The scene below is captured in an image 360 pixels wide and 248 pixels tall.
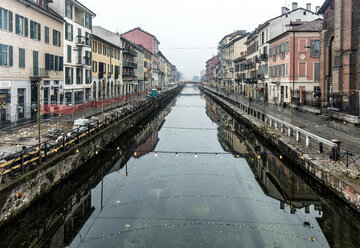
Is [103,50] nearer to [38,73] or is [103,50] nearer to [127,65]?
[127,65]

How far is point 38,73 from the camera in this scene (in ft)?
92.6

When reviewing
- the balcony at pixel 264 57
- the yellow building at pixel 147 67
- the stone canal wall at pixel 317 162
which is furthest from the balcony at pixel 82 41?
the yellow building at pixel 147 67

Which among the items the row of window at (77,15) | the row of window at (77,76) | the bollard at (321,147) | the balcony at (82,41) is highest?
the row of window at (77,15)

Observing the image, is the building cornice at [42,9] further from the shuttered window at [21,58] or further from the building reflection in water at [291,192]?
the building reflection in water at [291,192]

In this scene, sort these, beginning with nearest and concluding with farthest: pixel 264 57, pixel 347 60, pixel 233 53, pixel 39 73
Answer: pixel 39 73, pixel 347 60, pixel 264 57, pixel 233 53

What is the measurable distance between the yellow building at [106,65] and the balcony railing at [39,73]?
47.6ft

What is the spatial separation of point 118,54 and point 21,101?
1460 inches

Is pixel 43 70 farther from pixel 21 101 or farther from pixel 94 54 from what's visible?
pixel 94 54

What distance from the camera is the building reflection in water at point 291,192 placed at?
1120 cm

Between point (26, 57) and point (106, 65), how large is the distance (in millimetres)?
26212

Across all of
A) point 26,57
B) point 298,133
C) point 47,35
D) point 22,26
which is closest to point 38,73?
point 26,57

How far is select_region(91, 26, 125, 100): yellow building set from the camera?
46781 mm

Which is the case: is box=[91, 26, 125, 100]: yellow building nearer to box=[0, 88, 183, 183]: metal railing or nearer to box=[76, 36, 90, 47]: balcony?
box=[76, 36, 90, 47]: balcony

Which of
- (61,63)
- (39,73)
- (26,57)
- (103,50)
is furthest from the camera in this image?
(103,50)
